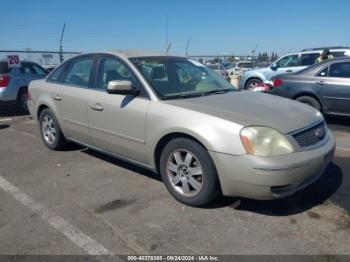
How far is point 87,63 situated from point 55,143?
1531 millimetres

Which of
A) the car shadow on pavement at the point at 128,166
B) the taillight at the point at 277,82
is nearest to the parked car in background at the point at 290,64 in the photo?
the taillight at the point at 277,82

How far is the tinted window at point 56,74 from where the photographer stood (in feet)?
18.5

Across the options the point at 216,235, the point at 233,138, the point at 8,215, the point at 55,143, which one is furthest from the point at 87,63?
the point at 216,235

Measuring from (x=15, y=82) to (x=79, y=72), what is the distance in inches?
216

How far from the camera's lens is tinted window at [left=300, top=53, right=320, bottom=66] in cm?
1215

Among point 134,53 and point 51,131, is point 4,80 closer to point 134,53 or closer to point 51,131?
point 51,131

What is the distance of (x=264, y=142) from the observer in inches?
127

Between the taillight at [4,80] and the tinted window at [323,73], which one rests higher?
the tinted window at [323,73]

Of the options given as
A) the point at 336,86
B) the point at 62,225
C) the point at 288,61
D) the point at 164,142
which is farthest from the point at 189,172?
the point at 288,61

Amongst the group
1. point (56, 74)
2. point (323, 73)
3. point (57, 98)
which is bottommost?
point (57, 98)

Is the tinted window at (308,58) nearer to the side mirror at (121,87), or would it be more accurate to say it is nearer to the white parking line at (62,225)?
the side mirror at (121,87)

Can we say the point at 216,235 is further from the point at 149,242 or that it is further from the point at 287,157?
the point at 287,157

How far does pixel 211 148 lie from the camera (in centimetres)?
335

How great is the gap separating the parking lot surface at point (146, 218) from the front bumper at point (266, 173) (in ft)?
1.04
